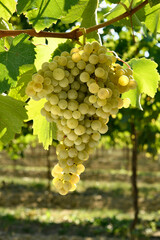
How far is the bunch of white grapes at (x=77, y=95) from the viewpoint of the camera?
30.0 inches

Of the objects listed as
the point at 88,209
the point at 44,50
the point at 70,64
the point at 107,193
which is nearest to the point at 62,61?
the point at 70,64

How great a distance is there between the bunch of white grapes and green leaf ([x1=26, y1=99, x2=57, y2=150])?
222mm

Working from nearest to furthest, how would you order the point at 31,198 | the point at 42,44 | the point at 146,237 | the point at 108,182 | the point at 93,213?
the point at 42,44 < the point at 146,237 < the point at 93,213 < the point at 31,198 < the point at 108,182

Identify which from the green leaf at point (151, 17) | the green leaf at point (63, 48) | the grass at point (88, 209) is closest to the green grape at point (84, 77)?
the green leaf at point (63, 48)

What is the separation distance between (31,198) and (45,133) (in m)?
11.8

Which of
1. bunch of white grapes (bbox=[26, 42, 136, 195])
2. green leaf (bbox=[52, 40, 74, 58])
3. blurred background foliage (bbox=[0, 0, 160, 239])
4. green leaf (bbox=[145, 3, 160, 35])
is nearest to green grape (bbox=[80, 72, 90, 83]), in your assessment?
bunch of white grapes (bbox=[26, 42, 136, 195])

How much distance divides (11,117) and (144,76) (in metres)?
0.47

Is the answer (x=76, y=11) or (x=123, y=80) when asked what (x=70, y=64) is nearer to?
(x=123, y=80)

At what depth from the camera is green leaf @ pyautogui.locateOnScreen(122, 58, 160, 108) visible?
104 centimetres

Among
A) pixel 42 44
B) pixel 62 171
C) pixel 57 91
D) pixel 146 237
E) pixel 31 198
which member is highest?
pixel 31 198

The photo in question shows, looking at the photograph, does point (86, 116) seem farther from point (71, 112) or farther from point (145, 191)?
point (145, 191)

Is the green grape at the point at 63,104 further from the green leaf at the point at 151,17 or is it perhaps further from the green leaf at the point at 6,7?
the green leaf at the point at 151,17

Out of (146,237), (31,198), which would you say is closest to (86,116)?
(146,237)

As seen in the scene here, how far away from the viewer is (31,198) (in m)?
12.3
